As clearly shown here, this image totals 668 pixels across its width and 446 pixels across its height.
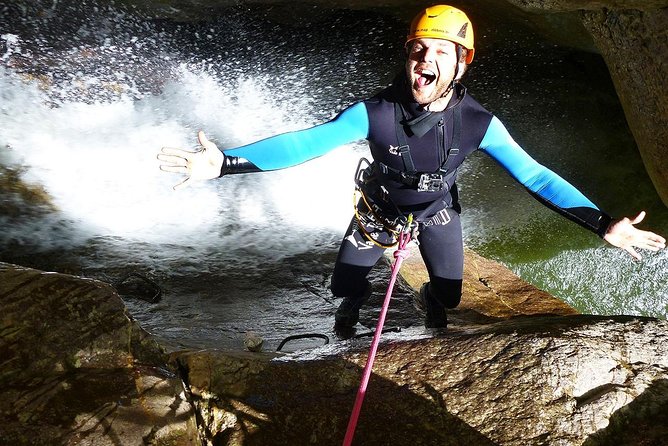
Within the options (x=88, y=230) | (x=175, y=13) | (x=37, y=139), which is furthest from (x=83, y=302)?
(x=175, y=13)

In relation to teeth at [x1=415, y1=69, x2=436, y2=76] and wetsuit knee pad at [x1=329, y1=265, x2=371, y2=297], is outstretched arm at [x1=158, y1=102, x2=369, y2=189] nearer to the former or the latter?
teeth at [x1=415, y1=69, x2=436, y2=76]

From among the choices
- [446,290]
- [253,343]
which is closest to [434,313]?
[446,290]

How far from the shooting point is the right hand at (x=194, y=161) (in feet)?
8.11

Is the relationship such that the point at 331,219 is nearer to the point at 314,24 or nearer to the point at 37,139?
the point at 314,24

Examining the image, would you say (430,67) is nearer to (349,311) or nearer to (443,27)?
(443,27)

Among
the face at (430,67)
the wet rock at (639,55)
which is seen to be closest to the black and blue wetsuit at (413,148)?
the face at (430,67)

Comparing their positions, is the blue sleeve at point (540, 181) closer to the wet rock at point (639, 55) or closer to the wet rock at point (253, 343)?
the wet rock at point (253, 343)

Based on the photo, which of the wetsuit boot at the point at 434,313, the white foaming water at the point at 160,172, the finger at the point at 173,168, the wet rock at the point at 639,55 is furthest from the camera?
the white foaming water at the point at 160,172

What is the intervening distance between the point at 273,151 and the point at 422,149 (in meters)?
0.81

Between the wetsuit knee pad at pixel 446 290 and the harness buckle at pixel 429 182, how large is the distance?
792 mm

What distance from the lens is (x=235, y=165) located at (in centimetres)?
270

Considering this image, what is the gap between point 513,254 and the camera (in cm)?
698

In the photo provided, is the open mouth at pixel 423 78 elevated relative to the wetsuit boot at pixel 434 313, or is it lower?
elevated

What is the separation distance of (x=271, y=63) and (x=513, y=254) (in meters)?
3.93
